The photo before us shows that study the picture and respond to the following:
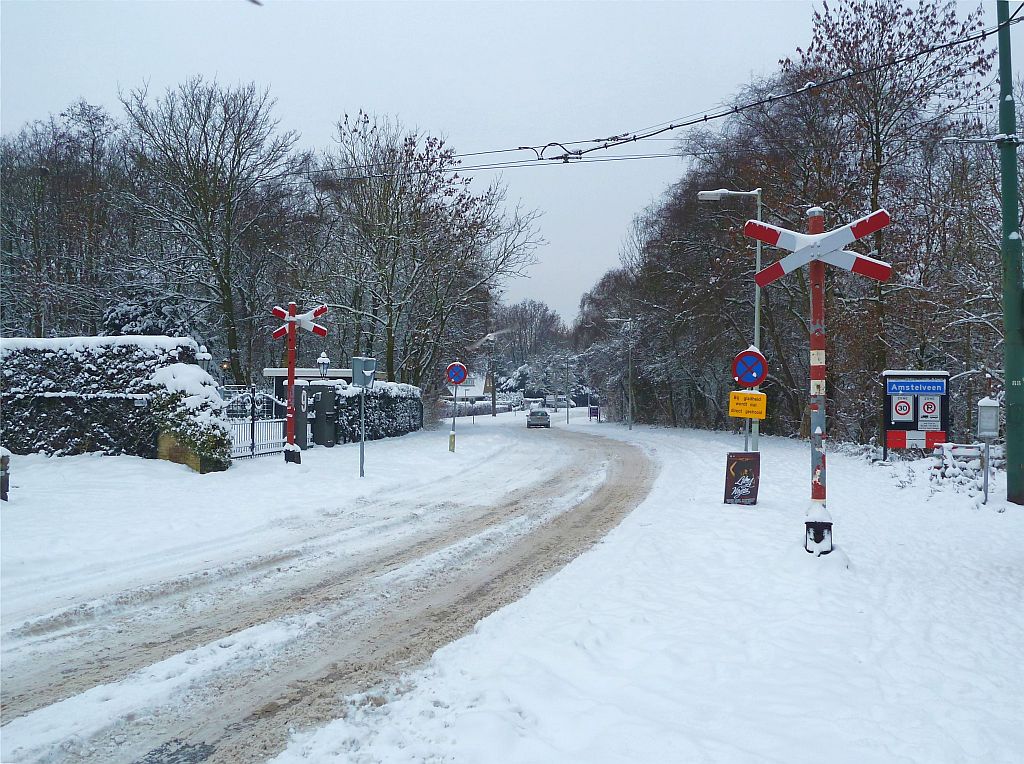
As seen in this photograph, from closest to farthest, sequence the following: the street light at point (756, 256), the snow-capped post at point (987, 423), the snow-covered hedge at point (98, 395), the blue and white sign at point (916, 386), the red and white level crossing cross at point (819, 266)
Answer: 1. the red and white level crossing cross at point (819, 266)
2. the snow-capped post at point (987, 423)
3. the snow-covered hedge at point (98, 395)
4. the blue and white sign at point (916, 386)
5. the street light at point (756, 256)

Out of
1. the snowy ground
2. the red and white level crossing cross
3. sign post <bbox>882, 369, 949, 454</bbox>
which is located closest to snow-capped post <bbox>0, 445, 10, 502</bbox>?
the snowy ground

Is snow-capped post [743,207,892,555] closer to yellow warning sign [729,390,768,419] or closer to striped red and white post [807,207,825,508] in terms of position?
striped red and white post [807,207,825,508]

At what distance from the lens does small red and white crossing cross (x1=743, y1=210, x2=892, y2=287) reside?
7.79m

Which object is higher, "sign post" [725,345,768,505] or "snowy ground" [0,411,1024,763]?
"sign post" [725,345,768,505]

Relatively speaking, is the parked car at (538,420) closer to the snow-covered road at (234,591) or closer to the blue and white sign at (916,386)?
the snow-covered road at (234,591)

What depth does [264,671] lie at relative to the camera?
16.2 ft

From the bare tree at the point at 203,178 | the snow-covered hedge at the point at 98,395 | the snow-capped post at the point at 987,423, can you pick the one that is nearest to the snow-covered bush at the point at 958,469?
the snow-capped post at the point at 987,423

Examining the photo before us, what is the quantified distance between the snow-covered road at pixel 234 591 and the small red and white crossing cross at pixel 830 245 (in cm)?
437

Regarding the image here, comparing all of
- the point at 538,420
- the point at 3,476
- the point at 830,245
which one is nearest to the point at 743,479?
the point at 830,245

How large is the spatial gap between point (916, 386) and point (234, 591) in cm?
1408

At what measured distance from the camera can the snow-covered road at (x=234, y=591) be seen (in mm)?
4262

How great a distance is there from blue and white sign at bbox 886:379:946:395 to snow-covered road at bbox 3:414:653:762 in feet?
20.6

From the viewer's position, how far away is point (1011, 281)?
35.2 ft

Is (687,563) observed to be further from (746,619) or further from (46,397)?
(46,397)
